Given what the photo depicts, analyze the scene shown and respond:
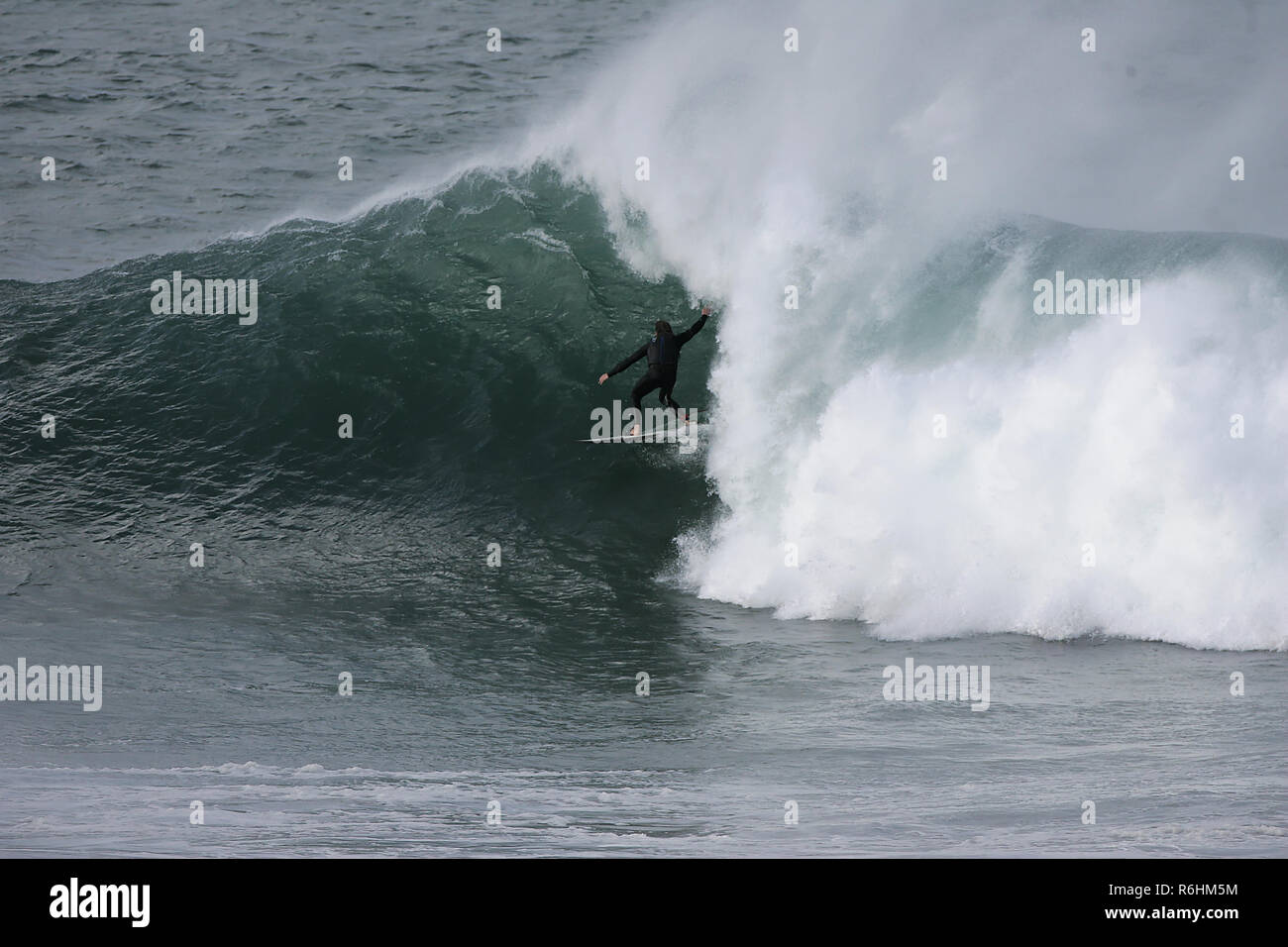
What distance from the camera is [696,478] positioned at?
1434 centimetres

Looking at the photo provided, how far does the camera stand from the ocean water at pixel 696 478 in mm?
8438

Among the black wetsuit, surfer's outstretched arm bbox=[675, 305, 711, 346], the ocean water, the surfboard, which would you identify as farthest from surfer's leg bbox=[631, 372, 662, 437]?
the ocean water

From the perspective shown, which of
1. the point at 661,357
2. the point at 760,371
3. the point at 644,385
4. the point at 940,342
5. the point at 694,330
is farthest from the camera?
the point at 760,371

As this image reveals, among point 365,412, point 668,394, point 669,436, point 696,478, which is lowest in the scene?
point 696,478

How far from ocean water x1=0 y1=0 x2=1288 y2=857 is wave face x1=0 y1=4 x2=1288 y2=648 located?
0.17 ft

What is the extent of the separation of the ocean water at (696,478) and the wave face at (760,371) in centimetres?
5

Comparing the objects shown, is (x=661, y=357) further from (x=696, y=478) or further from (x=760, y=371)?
(x=696, y=478)

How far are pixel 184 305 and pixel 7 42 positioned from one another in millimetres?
13621

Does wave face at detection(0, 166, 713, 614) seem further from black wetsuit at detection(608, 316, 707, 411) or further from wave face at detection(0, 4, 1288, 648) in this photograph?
black wetsuit at detection(608, 316, 707, 411)

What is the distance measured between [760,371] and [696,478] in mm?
1275

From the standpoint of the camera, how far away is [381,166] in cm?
2234

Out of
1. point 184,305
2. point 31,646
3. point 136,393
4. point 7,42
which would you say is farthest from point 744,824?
point 7,42

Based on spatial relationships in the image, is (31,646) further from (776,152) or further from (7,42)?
(7,42)

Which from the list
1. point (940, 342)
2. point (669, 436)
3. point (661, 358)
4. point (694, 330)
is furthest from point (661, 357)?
point (940, 342)
